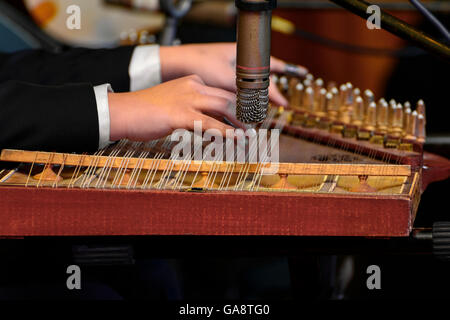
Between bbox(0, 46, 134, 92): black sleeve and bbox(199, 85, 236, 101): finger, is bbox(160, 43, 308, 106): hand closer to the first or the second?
bbox(0, 46, 134, 92): black sleeve

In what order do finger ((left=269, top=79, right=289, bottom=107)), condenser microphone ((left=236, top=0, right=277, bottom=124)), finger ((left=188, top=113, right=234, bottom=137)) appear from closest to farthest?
condenser microphone ((left=236, top=0, right=277, bottom=124)) < finger ((left=188, top=113, right=234, bottom=137)) < finger ((left=269, top=79, right=289, bottom=107))

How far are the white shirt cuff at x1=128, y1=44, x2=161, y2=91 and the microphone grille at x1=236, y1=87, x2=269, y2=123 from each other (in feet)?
1.62

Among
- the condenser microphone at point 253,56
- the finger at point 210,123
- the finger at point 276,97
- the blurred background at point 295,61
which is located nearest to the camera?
the condenser microphone at point 253,56

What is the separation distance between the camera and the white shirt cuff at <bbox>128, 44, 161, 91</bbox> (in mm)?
1310

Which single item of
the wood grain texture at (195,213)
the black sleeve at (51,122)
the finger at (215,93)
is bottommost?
the wood grain texture at (195,213)

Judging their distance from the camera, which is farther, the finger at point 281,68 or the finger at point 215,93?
the finger at point 281,68

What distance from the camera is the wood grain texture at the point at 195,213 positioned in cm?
85

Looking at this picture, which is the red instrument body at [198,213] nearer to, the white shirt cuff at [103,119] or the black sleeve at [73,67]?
the white shirt cuff at [103,119]

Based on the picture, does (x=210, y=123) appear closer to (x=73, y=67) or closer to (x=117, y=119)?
(x=117, y=119)

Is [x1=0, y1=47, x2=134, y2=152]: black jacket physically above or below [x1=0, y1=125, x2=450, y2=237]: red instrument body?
above

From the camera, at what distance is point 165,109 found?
0.97 metres

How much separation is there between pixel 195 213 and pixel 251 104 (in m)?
0.17
